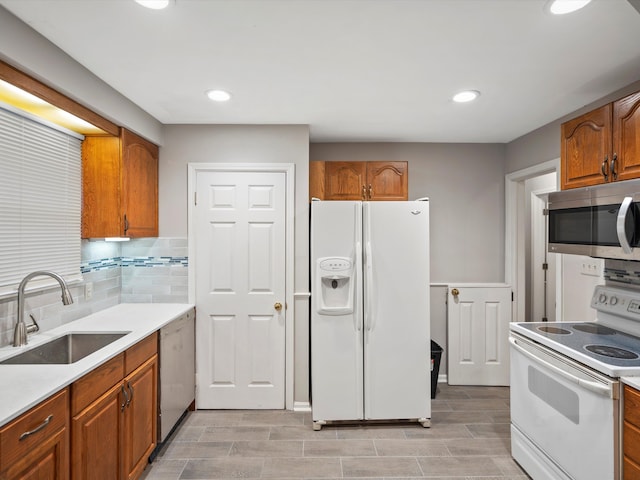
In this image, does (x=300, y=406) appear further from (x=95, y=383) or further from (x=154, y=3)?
(x=154, y=3)

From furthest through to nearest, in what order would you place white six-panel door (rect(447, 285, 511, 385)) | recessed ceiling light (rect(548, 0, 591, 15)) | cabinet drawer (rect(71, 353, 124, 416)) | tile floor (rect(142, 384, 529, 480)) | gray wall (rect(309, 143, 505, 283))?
1. gray wall (rect(309, 143, 505, 283))
2. white six-panel door (rect(447, 285, 511, 385))
3. tile floor (rect(142, 384, 529, 480))
4. cabinet drawer (rect(71, 353, 124, 416))
5. recessed ceiling light (rect(548, 0, 591, 15))

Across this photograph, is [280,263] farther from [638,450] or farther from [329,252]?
[638,450]

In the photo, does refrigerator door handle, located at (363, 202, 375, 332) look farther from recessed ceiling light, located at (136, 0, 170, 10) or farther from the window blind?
the window blind

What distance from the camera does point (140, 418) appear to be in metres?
2.14

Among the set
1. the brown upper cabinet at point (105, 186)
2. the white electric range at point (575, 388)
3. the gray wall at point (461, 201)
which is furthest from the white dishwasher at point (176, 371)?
the white electric range at point (575, 388)

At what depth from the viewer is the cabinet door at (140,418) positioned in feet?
6.55

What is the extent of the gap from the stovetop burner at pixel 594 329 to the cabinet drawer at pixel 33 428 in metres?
2.70

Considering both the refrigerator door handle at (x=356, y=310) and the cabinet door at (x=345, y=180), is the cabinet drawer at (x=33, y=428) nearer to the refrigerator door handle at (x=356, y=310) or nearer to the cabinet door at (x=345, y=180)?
the refrigerator door handle at (x=356, y=310)

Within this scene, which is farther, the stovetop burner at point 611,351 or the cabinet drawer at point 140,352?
the cabinet drawer at point 140,352

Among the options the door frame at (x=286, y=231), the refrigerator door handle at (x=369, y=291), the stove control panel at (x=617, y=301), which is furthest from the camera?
the door frame at (x=286, y=231)

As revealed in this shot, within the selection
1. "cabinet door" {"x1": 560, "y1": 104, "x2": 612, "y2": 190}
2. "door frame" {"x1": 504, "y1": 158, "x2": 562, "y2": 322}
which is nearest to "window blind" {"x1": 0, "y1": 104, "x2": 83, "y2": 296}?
"cabinet door" {"x1": 560, "y1": 104, "x2": 612, "y2": 190}

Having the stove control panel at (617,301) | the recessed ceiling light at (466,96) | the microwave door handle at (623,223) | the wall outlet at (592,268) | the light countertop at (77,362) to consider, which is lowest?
the light countertop at (77,362)

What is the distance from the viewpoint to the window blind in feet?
6.42

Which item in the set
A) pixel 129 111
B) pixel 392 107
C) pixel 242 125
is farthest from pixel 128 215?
pixel 392 107
